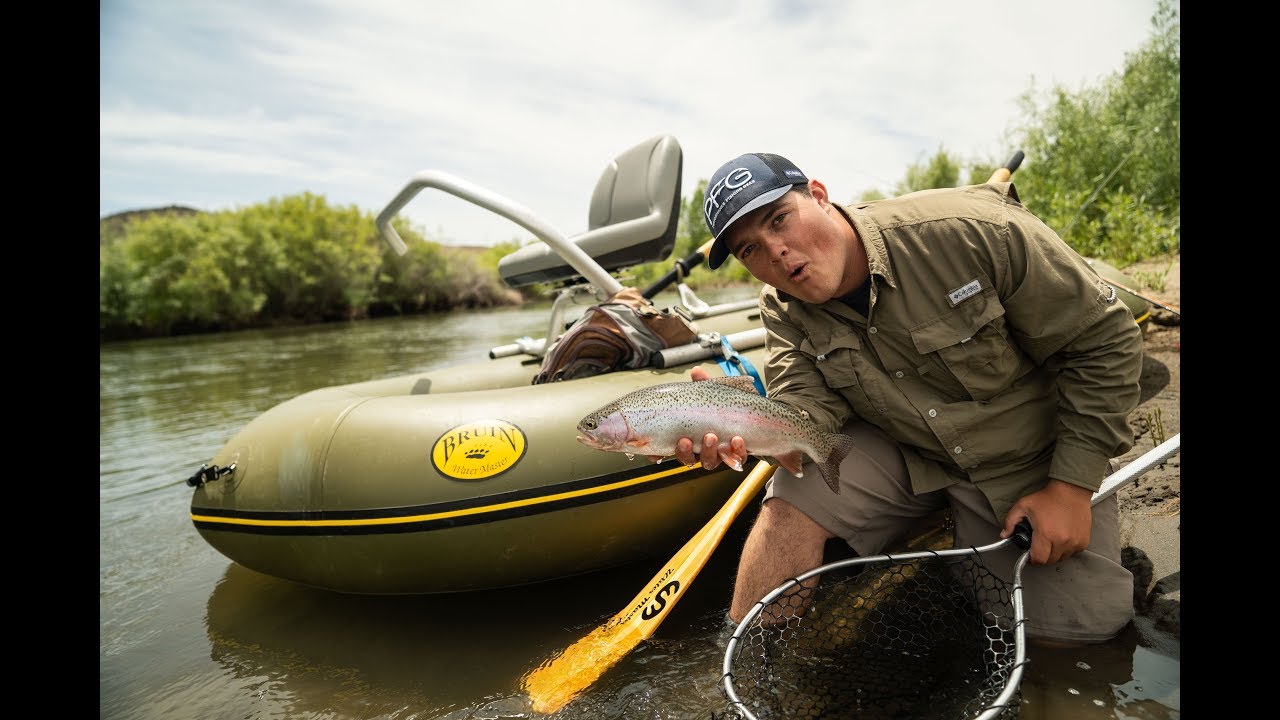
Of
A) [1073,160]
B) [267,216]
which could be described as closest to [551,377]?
[1073,160]

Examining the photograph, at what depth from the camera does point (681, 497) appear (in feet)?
10.5

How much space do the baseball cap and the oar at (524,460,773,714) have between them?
1.18 m

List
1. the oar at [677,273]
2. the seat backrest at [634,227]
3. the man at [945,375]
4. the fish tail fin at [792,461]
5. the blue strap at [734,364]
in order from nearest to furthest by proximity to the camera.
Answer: the man at [945,375] < the fish tail fin at [792,461] < the blue strap at [734,364] < the seat backrest at [634,227] < the oar at [677,273]

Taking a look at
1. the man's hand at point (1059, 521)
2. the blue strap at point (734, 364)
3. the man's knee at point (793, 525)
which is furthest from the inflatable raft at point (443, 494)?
the man's hand at point (1059, 521)

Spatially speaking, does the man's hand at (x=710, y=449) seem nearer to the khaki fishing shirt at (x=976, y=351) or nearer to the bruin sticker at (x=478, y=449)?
the khaki fishing shirt at (x=976, y=351)

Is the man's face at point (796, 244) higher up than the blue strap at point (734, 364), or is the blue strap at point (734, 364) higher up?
the man's face at point (796, 244)

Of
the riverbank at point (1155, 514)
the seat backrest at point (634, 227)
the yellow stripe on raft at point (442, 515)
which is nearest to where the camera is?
the riverbank at point (1155, 514)

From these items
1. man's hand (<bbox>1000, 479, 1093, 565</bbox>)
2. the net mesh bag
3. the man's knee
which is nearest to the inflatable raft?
the man's knee

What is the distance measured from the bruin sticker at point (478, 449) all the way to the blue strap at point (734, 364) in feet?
3.76

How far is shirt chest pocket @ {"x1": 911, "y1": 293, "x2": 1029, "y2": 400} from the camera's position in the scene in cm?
226

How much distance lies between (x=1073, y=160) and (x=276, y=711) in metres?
13.4

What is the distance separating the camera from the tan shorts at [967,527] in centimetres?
229
